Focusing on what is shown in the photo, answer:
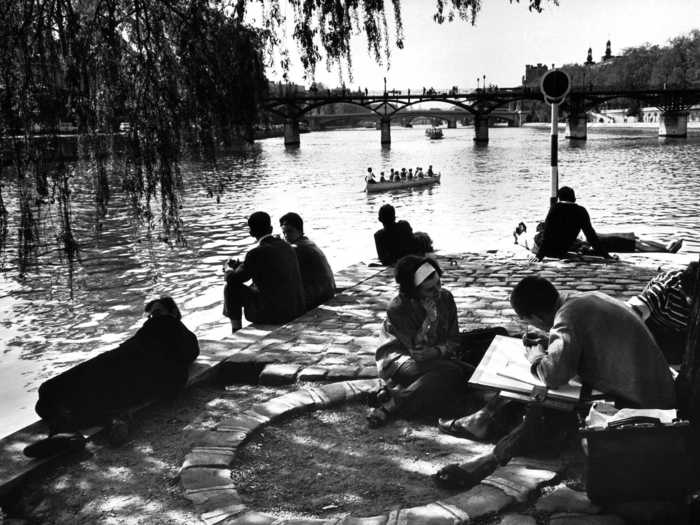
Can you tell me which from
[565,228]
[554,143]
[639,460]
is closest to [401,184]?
[554,143]

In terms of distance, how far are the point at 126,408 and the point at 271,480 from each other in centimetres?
147

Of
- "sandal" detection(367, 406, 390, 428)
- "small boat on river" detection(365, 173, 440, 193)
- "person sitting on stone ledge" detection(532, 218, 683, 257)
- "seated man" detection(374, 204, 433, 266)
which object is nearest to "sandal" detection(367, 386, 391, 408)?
"sandal" detection(367, 406, 390, 428)

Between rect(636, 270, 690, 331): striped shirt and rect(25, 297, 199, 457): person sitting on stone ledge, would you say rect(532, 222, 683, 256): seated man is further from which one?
rect(25, 297, 199, 457): person sitting on stone ledge

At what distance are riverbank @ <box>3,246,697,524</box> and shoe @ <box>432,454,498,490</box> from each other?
6 cm

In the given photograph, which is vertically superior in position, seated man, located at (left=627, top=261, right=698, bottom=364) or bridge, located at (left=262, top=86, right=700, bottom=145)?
bridge, located at (left=262, top=86, right=700, bottom=145)

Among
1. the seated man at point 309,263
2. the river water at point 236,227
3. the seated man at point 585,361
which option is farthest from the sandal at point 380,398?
the seated man at point 309,263

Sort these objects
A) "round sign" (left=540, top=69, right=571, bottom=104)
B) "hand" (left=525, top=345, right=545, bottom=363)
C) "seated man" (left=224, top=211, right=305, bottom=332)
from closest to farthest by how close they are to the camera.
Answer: "hand" (left=525, top=345, right=545, bottom=363)
"seated man" (left=224, top=211, right=305, bottom=332)
"round sign" (left=540, top=69, right=571, bottom=104)

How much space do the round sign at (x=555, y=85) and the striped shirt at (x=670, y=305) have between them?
7403 millimetres

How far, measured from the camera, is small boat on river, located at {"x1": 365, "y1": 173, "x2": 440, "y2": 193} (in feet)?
119

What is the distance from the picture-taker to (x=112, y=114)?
17.5ft

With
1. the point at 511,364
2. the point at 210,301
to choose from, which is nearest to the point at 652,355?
the point at 511,364

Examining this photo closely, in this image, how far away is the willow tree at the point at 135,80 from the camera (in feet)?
15.7

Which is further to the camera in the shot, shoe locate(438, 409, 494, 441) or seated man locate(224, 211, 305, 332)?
seated man locate(224, 211, 305, 332)

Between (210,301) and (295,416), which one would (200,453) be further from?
(210,301)
